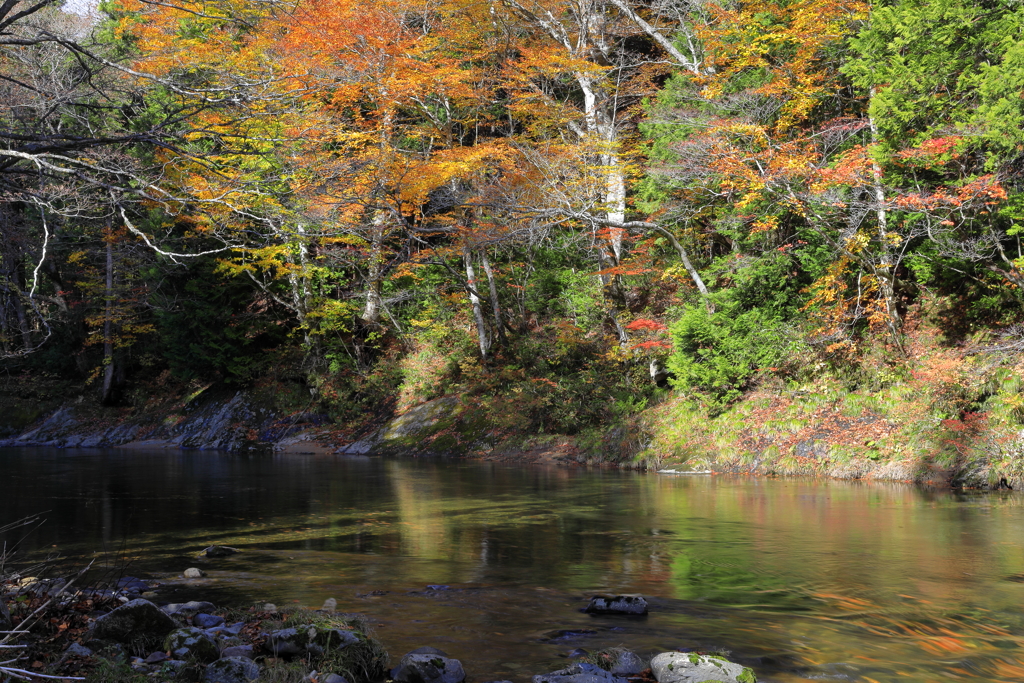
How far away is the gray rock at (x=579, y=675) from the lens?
4.34 metres

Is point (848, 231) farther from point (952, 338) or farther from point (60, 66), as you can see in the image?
point (60, 66)

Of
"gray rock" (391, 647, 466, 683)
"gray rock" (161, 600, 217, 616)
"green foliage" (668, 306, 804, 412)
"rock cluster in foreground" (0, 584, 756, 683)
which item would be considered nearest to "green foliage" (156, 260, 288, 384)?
"green foliage" (668, 306, 804, 412)

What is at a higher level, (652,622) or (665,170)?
(665,170)

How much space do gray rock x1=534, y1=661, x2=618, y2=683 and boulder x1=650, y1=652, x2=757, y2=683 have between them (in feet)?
1.07

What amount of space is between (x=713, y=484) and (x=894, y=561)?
6.13m

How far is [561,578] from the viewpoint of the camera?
722 cm

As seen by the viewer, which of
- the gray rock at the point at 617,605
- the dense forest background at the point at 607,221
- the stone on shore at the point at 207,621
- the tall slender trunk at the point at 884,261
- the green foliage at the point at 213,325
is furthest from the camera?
the green foliage at the point at 213,325

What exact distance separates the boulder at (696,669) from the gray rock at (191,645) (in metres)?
2.63

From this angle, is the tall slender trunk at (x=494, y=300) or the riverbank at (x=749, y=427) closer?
the riverbank at (x=749, y=427)

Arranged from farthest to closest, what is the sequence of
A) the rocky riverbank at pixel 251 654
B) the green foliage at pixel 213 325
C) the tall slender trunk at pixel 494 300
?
the green foliage at pixel 213 325 → the tall slender trunk at pixel 494 300 → the rocky riverbank at pixel 251 654

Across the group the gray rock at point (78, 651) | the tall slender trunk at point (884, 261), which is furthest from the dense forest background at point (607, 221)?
the gray rock at point (78, 651)

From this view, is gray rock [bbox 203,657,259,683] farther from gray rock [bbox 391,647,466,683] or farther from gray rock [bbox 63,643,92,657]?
gray rock [bbox 391,647,466,683]

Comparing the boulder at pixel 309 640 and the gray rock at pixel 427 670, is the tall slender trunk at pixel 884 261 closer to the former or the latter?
the gray rock at pixel 427 670

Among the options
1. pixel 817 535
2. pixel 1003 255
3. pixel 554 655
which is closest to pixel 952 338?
pixel 1003 255
